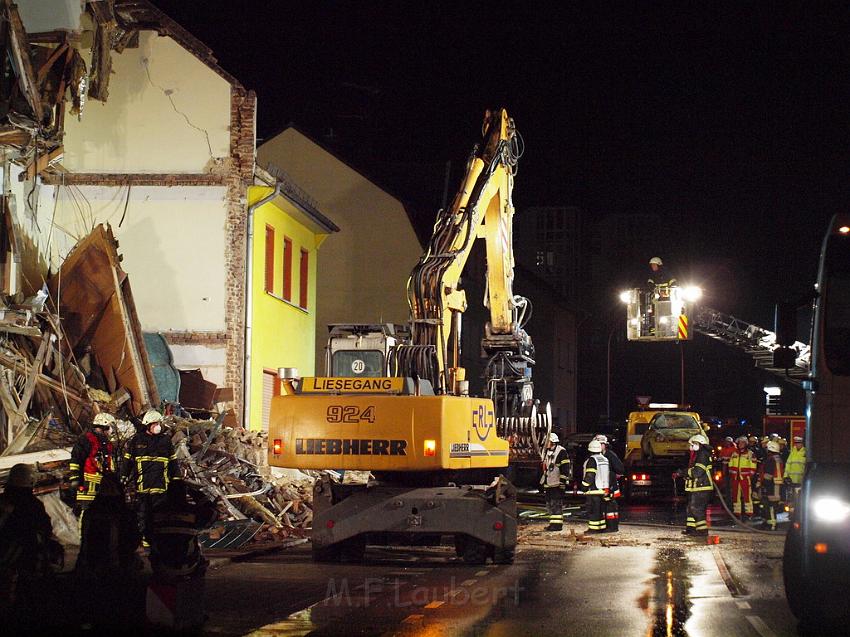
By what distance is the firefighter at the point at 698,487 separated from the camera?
20172 millimetres

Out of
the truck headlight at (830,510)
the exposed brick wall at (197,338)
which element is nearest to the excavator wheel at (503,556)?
the truck headlight at (830,510)

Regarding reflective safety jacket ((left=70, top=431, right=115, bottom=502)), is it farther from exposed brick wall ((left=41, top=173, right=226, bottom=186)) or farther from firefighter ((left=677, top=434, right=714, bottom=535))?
exposed brick wall ((left=41, top=173, right=226, bottom=186))

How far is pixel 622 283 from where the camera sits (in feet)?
323

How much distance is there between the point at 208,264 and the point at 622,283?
248 ft

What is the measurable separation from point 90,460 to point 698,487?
10.8 m

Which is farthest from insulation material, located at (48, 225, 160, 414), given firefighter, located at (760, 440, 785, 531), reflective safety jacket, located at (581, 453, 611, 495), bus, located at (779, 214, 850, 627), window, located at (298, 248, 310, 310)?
bus, located at (779, 214, 850, 627)

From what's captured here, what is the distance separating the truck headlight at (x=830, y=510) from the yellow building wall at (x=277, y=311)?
18186 mm

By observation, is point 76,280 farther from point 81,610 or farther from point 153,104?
point 81,610

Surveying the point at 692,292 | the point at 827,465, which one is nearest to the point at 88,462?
the point at 827,465

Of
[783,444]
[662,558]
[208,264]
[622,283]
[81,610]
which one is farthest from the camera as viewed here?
[622,283]

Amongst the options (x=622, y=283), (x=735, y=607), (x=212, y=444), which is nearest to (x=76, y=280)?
(x=212, y=444)

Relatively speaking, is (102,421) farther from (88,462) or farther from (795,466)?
(795,466)

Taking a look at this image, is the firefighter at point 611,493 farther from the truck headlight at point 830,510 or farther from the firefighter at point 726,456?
the truck headlight at point 830,510

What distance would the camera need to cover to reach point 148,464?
13625mm
